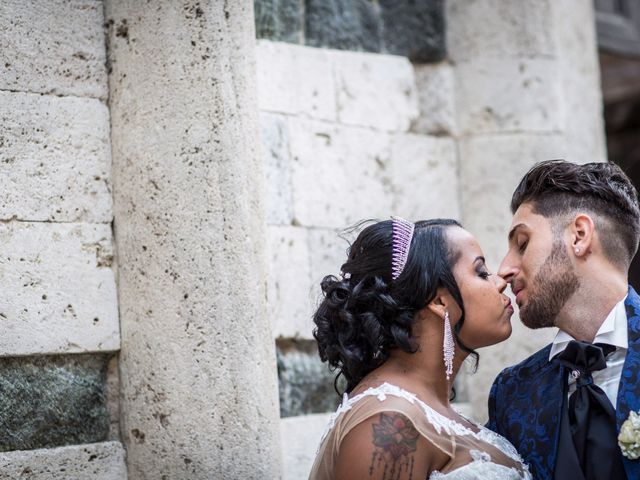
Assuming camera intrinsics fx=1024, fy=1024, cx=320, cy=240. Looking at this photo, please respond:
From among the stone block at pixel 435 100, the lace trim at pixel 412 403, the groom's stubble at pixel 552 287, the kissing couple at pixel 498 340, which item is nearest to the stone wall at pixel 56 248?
the kissing couple at pixel 498 340

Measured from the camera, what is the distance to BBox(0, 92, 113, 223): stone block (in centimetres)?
329

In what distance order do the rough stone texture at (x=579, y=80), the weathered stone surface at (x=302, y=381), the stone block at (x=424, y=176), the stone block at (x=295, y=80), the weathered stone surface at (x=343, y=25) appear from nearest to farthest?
the weathered stone surface at (x=302, y=381)
the stone block at (x=295, y=80)
the weathered stone surface at (x=343, y=25)
the stone block at (x=424, y=176)
the rough stone texture at (x=579, y=80)

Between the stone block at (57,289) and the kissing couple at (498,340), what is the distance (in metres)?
0.75

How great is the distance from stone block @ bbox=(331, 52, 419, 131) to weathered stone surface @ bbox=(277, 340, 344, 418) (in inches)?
43.0

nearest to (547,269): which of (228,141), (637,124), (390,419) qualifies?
(390,419)

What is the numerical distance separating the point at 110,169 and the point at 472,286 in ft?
4.28

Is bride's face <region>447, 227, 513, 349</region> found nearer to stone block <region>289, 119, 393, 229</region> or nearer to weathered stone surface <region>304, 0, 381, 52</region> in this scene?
stone block <region>289, 119, 393, 229</region>

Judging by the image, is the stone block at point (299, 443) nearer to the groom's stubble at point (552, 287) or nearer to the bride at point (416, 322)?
the bride at point (416, 322)

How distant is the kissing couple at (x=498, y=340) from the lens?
2.83 metres

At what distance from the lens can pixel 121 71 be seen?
11.4 feet

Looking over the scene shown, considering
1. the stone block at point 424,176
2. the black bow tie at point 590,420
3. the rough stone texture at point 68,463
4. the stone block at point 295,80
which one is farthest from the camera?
the stone block at point 424,176

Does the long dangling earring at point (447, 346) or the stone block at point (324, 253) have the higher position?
the stone block at point (324, 253)

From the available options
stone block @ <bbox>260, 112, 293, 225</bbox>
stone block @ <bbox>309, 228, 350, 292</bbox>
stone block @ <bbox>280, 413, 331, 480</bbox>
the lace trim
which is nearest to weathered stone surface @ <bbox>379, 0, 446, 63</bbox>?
stone block @ <bbox>260, 112, 293, 225</bbox>

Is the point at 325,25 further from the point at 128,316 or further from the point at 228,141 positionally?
the point at 128,316
